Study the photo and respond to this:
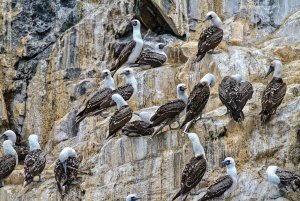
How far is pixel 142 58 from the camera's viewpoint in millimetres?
32219

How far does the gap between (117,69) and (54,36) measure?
3501 millimetres

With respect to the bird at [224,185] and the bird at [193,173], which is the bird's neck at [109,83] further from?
the bird at [224,185]

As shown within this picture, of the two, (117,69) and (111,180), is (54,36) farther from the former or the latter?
(111,180)

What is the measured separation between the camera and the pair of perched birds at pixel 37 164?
27469 millimetres

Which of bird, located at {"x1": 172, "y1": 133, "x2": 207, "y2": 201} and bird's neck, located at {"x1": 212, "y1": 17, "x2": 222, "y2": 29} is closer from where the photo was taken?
bird, located at {"x1": 172, "y1": 133, "x2": 207, "y2": 201}

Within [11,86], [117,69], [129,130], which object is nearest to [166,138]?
[129,130]

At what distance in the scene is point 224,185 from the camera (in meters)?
25.1

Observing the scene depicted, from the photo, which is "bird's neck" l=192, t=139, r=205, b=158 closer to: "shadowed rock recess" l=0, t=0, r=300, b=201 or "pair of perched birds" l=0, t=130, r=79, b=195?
"shadowed rock recess" l=0, t=0, r=300, b=201

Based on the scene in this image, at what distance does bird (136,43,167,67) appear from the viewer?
31.7 m

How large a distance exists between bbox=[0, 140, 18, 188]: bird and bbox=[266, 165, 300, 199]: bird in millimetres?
7603

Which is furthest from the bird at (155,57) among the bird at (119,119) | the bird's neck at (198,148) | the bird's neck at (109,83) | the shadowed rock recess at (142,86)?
the bird's neck at (198,148)

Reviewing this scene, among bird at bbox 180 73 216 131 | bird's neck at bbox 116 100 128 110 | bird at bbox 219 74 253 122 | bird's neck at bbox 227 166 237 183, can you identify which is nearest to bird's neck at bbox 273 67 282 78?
bird at bbox 219 74 253 122

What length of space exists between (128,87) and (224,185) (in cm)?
644

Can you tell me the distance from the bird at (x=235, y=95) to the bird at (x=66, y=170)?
415cm
